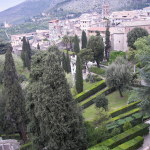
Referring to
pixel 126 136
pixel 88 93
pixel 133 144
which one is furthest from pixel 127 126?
pixel 88 93

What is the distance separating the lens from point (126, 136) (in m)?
16.1

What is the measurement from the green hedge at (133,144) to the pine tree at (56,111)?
8.76 ft

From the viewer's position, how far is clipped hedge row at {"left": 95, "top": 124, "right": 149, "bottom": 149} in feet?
50.3

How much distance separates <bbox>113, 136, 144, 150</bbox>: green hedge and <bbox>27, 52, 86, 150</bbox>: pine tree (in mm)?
2670

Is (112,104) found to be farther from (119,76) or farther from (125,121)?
(125,121)

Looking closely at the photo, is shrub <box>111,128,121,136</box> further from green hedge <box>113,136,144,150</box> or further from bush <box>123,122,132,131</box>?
green hedge <box>113,136,144,150</box>

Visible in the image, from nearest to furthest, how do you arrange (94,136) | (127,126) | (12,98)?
(94,136)
(127,126)
(12,98)

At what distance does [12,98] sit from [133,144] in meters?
11.7

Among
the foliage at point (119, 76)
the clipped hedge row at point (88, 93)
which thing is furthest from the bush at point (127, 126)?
the clipped hedge row at point (88, 93)

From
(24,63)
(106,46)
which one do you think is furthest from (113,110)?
(24,63)

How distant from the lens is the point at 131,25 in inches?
1773

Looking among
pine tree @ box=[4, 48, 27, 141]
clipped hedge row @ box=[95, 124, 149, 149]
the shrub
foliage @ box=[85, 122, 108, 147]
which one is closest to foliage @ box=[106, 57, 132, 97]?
clipped hedge row @ box=[95, 124, 149, 149]

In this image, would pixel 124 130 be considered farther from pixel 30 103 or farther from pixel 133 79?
pixel 133 79

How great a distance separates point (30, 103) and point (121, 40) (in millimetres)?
33593
